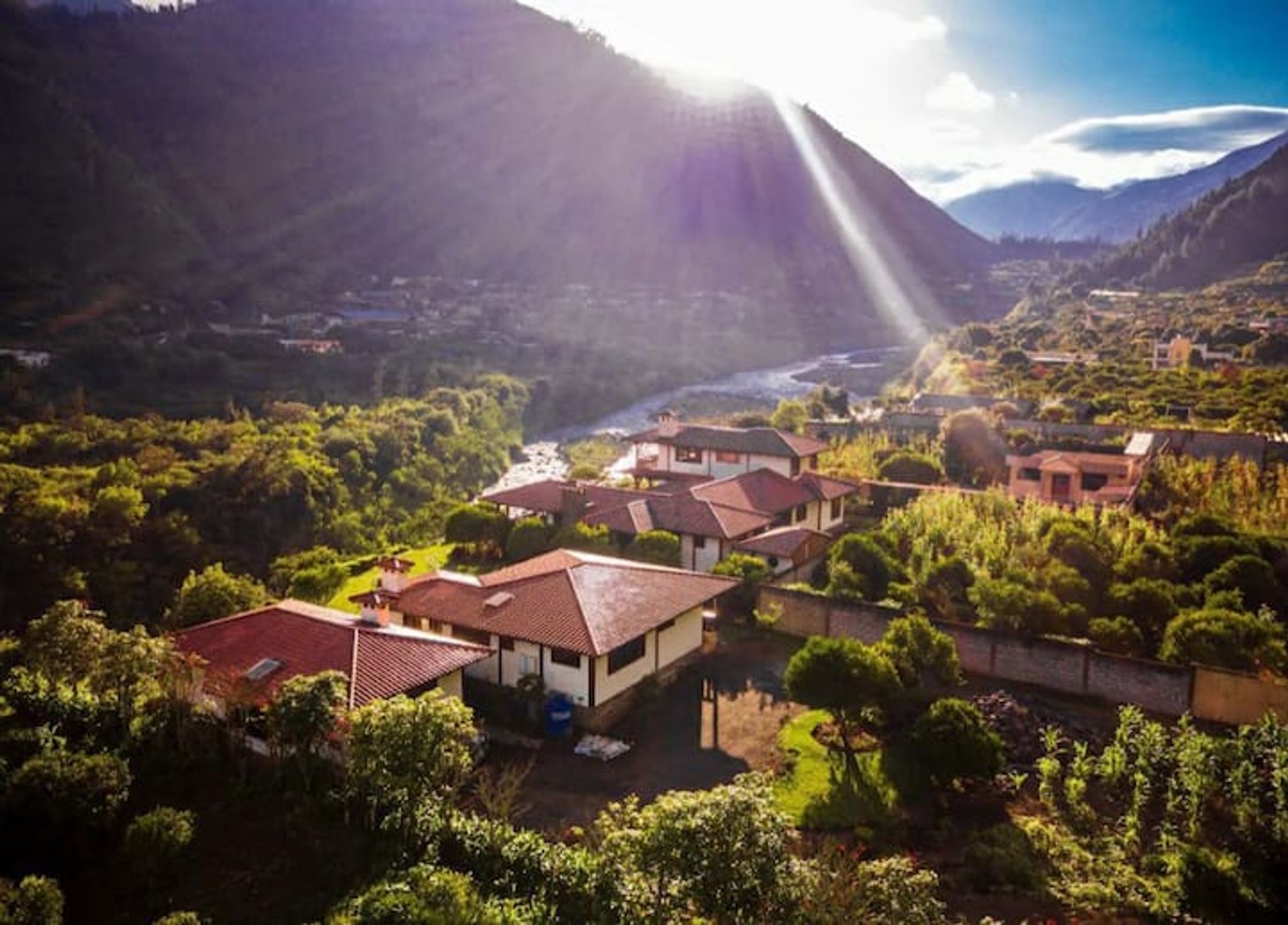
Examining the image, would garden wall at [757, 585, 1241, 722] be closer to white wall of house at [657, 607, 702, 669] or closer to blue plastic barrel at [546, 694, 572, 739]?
white wall of house at [657, 607, 702, 669]

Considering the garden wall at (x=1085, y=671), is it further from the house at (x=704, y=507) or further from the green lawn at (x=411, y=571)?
the green lawn at (x=411, y=571)

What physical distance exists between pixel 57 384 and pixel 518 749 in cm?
4670

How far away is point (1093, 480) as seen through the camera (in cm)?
3391

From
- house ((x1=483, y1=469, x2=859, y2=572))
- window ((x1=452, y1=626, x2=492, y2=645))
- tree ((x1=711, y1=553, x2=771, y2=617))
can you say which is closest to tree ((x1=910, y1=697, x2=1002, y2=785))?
tree ((x1=711, y1=553, x2=771, y2=617))

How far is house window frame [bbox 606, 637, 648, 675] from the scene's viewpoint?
704 inches

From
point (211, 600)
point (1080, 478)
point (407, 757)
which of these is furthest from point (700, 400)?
point (407, 757)

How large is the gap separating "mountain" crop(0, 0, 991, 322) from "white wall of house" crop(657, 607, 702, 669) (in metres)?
62.7

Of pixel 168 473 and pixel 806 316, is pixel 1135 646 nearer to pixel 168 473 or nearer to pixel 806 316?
pixel 168 473

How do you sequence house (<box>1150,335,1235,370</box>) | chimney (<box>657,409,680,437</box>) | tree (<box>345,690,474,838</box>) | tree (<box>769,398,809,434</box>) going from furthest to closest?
house (<box>1150,335,1235,370</box>), tree (<box>769,398,809,434</box>), chimney (<box>657,409,680,437</box>), tree (<box>345,690,474,838</box>)

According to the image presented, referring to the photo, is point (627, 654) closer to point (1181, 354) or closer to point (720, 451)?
point (720, 451)

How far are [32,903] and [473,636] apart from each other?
9.84m

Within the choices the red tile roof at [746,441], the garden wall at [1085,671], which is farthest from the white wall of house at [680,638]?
the red tile roof at [746,441]

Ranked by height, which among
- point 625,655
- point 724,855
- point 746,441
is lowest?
point 625,655

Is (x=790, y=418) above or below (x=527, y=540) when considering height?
above
